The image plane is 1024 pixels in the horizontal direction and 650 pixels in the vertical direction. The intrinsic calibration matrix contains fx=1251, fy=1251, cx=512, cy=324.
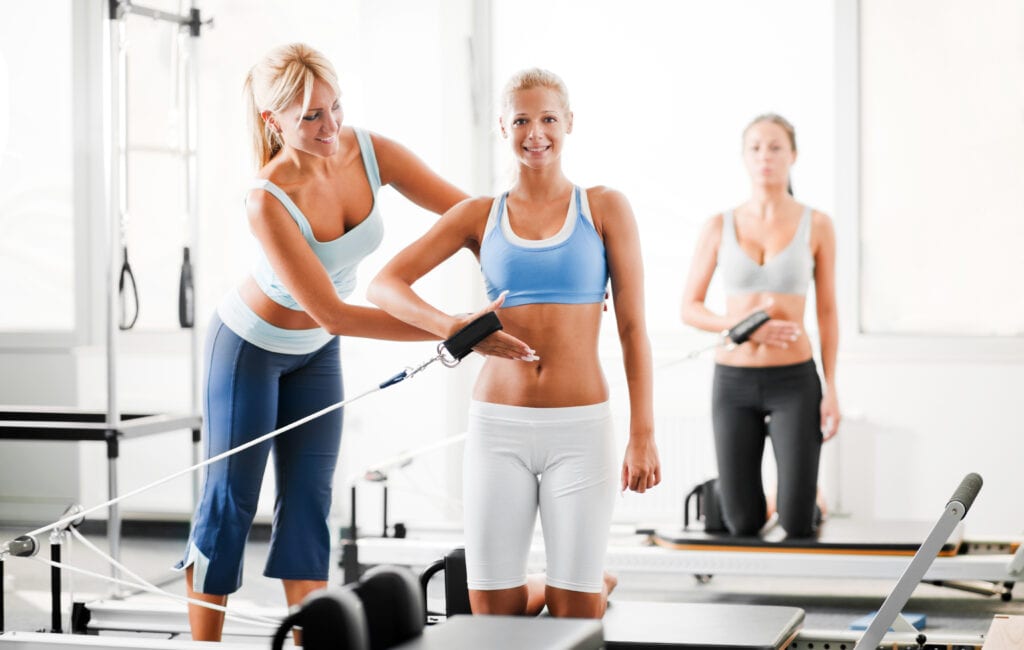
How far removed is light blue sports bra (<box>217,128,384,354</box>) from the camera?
9.05 ft

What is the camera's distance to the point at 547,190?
2.45m

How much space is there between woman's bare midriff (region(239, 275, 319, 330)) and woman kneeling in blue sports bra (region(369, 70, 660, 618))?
1.45ft

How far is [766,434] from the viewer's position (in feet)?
14.1

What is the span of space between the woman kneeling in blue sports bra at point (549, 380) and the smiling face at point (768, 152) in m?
1.71

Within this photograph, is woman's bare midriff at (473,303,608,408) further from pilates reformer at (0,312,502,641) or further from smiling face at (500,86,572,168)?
smiling face at (500,86,572,168)

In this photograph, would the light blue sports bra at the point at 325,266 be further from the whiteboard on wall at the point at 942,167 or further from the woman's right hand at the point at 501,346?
the whiteboard on wall at the point at 942,167

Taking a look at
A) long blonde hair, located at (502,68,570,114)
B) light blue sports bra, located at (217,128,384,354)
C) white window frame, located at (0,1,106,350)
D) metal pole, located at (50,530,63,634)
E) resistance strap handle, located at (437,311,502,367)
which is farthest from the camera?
white window frame, located at (0,1,106,350)

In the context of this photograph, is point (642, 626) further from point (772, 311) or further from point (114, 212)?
point (114, 212)

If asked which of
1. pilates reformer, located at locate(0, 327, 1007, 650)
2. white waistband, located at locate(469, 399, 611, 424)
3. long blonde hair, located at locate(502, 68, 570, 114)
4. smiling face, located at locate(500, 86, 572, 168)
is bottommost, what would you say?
pilates reformer, located at locate(0, 327, 1007, 650)

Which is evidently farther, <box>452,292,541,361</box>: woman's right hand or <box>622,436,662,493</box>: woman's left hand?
<box>622,436,662,493</box>: woman's left hand

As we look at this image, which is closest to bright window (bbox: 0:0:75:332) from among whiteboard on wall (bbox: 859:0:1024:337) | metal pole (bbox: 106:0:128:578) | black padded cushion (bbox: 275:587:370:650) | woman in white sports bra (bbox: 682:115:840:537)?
metal pole (bbox: 106:0:128:578)

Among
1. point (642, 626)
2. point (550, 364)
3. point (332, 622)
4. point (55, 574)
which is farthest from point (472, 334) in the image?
point (55, 574)

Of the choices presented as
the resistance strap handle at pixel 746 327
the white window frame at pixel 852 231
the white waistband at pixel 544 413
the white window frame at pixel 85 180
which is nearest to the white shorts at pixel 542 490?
the white waistband at pixel 544 413

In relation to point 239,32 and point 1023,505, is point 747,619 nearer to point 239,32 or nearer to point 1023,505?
point 1023,505
